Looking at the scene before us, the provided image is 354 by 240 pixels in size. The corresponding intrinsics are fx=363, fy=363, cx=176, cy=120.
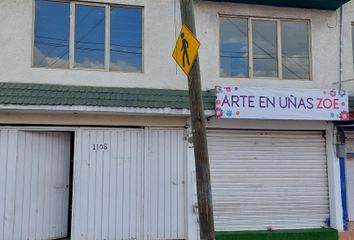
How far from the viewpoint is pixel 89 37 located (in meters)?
8.16

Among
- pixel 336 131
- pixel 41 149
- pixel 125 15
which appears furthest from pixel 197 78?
pixel 336 131

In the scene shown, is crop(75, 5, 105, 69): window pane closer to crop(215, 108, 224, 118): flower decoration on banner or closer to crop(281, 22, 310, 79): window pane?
crop(215, 108, 224, 118): flower decoration on banner

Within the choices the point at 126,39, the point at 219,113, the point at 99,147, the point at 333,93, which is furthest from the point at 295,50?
the point at 99,147

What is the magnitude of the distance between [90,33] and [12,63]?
5.83 ft

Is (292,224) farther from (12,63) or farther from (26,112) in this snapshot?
(12,63)

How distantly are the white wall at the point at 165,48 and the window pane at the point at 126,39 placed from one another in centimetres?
18

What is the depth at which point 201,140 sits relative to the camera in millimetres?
5199

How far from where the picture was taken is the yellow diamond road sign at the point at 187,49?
5133mm

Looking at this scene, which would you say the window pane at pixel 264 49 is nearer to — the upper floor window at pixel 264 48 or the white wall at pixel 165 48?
the upper floor window at pixel 264 48

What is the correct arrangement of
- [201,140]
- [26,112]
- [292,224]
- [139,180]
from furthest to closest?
[292,224], [139,180], [26,112], [201,140]

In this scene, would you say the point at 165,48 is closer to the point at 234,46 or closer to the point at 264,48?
the point at 234,46

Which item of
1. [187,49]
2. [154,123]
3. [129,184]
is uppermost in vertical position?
[187,49]

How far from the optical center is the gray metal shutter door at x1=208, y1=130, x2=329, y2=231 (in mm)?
8578

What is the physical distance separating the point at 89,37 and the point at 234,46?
344cm
